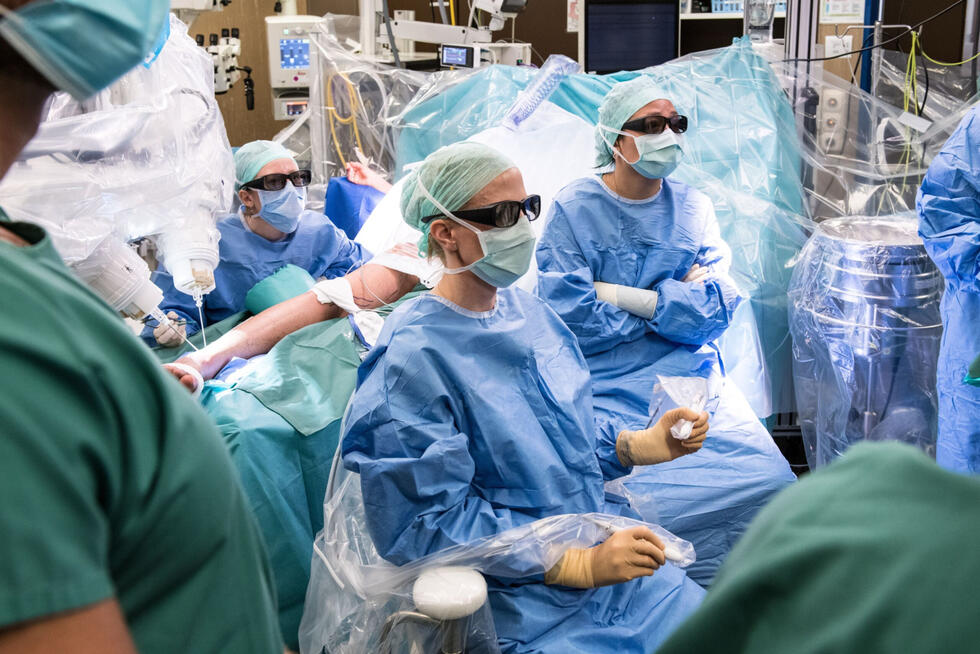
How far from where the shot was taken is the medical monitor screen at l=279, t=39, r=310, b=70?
452 centimetres

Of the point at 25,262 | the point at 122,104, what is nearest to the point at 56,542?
the point at 25,262

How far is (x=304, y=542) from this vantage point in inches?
86.5

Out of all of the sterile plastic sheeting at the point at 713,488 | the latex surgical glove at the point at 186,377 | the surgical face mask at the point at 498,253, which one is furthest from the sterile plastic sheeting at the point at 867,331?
the latex surgical glove at the point at 186,377

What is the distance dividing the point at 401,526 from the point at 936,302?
217 centimetres

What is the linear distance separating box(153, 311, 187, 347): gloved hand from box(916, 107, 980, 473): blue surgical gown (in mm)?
2196

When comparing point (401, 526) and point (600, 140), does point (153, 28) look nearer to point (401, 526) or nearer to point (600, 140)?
point (401, 526)

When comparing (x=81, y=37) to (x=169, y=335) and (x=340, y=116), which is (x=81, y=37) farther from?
(x=340, y=116)

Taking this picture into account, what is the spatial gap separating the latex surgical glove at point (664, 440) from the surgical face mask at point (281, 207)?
5.44ft

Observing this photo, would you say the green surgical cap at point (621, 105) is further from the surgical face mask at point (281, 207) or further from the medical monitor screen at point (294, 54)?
the medical monitor screen at point (294, 54)

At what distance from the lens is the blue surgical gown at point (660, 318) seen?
2.42 m

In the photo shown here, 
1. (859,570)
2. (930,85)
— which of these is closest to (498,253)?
(859,570)

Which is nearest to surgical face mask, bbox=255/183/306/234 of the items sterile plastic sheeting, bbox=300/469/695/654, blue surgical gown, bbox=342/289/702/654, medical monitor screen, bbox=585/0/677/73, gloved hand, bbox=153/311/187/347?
gloved hand, bbox=153/311/187/347

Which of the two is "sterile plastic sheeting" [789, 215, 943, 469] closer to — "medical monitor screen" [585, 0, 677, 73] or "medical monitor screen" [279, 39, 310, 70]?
"medical monitor screen" [279, 39, 310, 70]

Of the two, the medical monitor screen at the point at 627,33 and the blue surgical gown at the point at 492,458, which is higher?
the medical monitor screen at the point at 627,33
